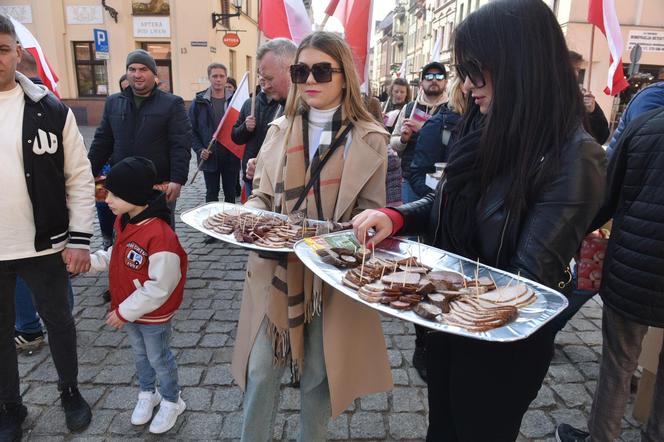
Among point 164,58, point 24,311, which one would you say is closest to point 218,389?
point 24,311

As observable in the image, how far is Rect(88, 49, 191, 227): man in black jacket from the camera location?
4.36 meters

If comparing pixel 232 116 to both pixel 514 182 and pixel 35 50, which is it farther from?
pixel 514 182

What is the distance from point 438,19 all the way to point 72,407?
48170 mm

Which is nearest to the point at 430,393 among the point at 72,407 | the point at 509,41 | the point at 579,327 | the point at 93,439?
the point at 509,41

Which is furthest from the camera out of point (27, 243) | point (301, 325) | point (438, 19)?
point (438, 19)

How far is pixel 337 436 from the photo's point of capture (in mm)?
2795

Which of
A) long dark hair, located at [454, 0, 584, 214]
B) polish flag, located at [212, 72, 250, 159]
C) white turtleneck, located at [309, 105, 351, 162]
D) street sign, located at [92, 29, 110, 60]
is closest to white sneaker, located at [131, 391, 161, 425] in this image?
white turtleneck, located at [309, 105, 351, 162]

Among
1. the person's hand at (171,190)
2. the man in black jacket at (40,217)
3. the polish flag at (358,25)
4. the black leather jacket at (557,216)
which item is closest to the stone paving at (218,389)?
the man in black jacket at (40,217)

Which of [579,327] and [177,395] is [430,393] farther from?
[579,327]

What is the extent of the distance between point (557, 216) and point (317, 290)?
1.12 meters

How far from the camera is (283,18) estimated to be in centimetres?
502

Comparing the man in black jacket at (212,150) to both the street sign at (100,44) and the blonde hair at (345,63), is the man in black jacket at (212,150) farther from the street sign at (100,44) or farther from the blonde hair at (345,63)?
the street sign at (100,44)

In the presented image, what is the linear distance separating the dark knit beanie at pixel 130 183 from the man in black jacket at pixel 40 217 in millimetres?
329

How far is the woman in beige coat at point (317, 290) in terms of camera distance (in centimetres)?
217
